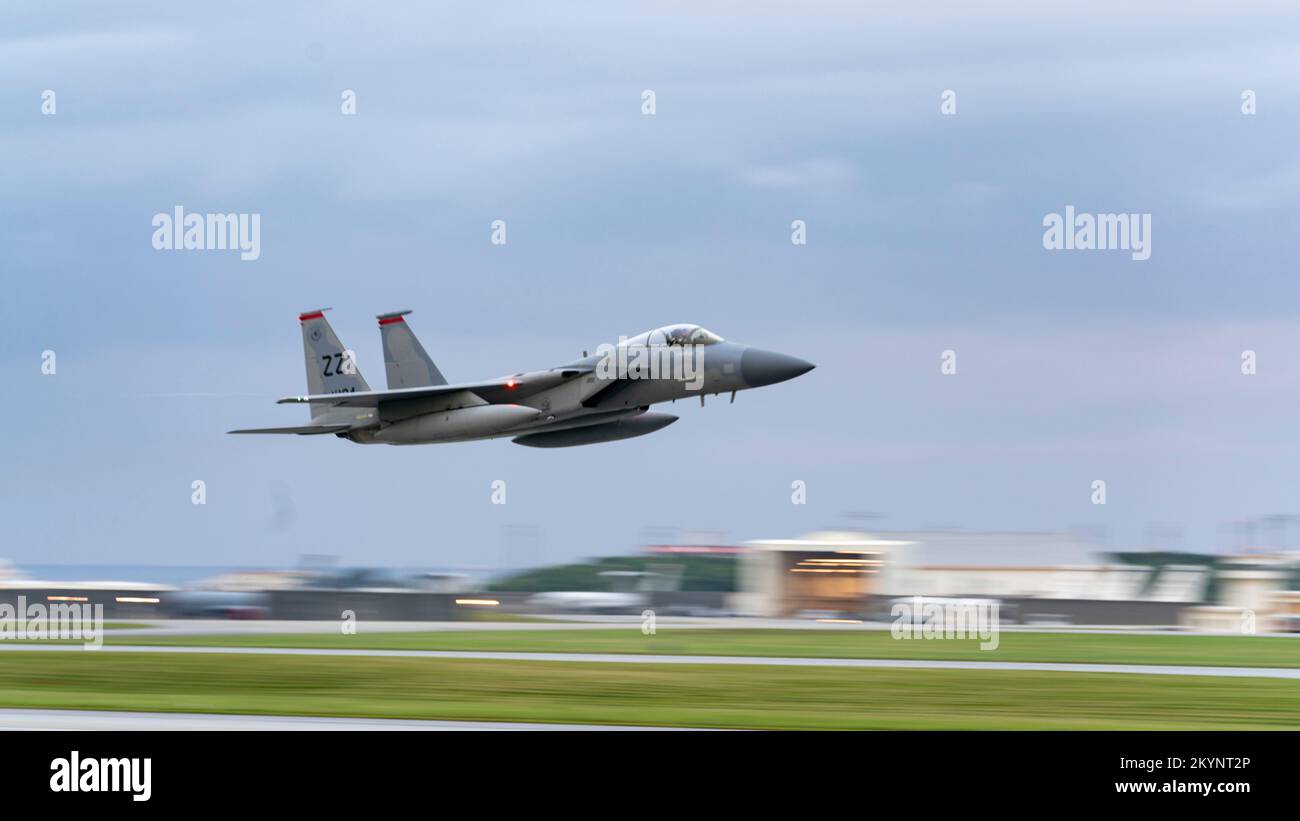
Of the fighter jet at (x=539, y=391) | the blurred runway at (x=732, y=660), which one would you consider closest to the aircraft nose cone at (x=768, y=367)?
the fighter jet at (x=539, y=391)

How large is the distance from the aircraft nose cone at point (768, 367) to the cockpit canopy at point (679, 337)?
75 centimetres

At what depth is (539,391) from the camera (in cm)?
2745

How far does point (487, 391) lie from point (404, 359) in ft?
11.7

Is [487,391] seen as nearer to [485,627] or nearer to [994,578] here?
[485,627]

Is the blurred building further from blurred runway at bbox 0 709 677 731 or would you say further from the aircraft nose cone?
blurred runway at bbox 0 709 677 731

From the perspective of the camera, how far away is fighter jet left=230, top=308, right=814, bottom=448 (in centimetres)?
2527

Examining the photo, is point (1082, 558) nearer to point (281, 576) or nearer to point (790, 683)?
point (281, 576)

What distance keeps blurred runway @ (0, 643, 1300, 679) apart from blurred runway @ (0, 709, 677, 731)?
10.1 meters

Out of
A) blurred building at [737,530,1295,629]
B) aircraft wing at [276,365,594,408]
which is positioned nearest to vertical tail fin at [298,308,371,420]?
aircraft wing at [276,365,594,408]

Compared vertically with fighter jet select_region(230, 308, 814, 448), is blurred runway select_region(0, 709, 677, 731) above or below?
below

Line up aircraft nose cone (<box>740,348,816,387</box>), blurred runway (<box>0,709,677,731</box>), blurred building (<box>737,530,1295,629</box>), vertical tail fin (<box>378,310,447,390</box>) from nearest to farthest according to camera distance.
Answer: blurred runway (<box>0,709,677,731</box>)
aircraft nose cone (<box>740,348,816,387</box>)
vertical tail fin (<box>378,310,447,390</box>)
blurred building (<box>737,530,1295,629</box>)

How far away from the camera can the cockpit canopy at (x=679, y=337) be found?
25.4 meters

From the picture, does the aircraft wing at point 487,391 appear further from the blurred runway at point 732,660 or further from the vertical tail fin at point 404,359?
the blurred runway at point 732,660
